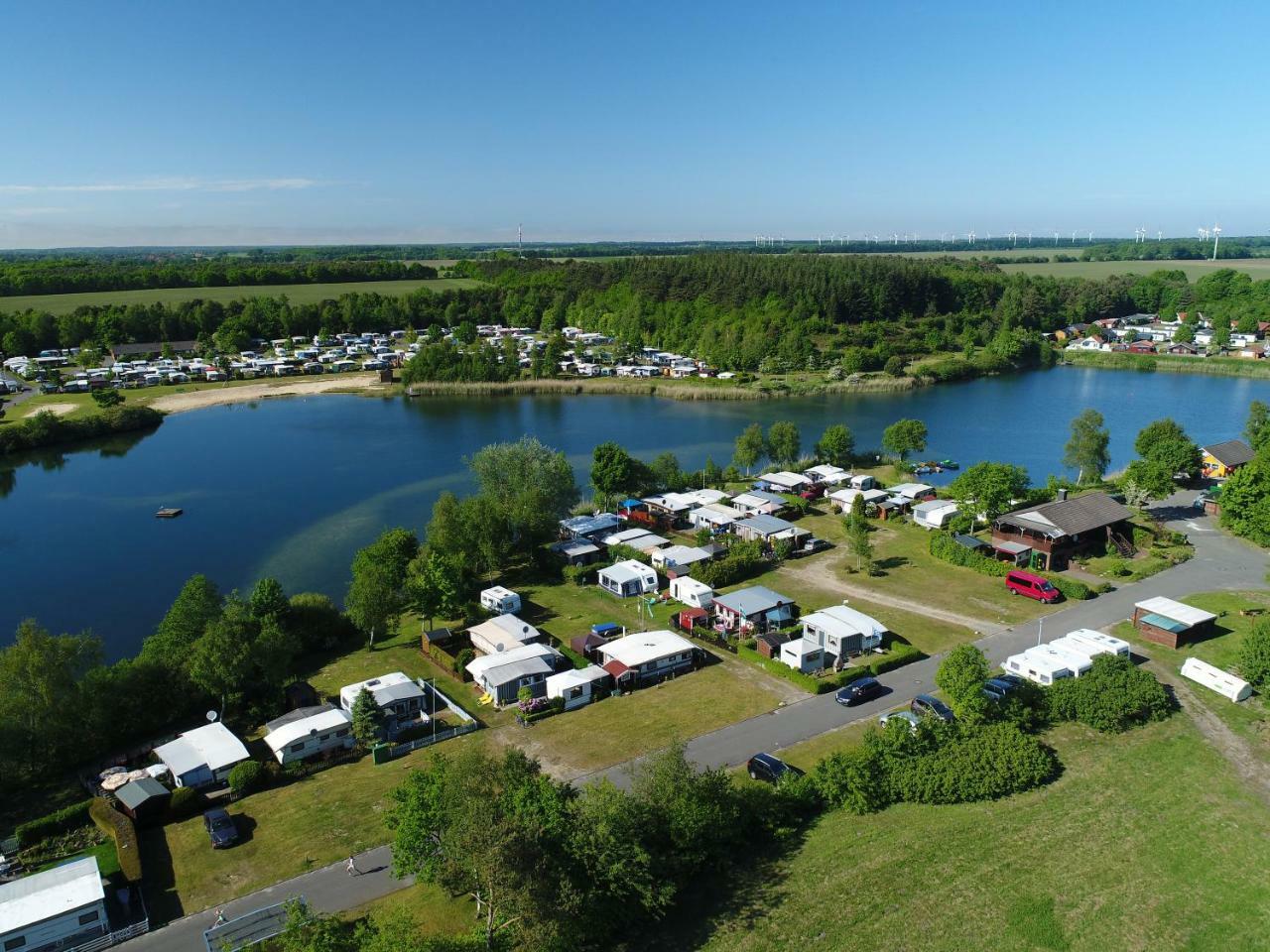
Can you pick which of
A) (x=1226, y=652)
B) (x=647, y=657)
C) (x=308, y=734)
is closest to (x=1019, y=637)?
(x=1226, y=652)

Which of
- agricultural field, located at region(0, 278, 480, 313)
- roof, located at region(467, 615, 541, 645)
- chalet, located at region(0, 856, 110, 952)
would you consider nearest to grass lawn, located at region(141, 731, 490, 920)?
chalet, located at region(0, 856, 110, 952)

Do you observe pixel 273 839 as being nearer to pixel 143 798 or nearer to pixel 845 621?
pixel 143 798

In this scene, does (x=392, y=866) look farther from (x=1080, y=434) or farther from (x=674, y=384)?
(x=674, y=384)

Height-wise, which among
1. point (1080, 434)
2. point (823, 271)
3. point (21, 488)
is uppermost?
point (823, 271)

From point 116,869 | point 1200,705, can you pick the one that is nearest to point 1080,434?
point 1200,705

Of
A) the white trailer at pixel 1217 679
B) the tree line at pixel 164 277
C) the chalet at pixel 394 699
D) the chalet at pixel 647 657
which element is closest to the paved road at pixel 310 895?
the chalet at pixel 394 699

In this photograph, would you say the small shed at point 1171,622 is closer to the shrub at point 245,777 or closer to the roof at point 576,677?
the roof at point 576,677
